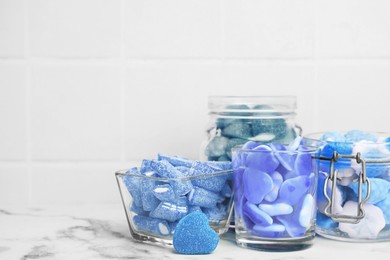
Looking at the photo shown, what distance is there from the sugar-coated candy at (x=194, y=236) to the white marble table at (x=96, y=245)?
1 cm

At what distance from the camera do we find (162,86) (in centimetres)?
115

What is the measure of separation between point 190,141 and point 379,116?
1.13ft

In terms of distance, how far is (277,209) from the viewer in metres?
0.81

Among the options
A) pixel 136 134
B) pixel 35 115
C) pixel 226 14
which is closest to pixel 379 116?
pixel 226 14

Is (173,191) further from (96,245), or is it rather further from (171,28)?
(171,28)

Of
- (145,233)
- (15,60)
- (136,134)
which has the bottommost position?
(145,233)

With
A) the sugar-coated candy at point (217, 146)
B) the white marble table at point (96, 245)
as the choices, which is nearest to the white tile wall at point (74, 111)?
the white marble table at point (96, 245)

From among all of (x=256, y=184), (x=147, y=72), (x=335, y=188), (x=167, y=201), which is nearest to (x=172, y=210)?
(x=167, y=201)

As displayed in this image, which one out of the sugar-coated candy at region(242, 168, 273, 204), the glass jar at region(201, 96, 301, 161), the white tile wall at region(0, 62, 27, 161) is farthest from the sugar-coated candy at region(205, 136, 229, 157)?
the white tile wall at region(0, 62, 27, 161)

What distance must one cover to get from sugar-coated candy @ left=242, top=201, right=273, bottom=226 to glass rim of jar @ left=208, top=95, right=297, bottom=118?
17cm

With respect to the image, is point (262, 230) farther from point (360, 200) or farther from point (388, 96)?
point (388, 96)

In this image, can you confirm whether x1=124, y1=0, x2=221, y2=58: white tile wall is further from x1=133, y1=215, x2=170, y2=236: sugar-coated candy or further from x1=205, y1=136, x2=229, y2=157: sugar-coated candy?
x1=133, y1=215, x2=170, y2=236: sugar-coated candy

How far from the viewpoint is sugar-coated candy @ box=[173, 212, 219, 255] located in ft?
2.63

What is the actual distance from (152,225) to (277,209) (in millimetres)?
169
